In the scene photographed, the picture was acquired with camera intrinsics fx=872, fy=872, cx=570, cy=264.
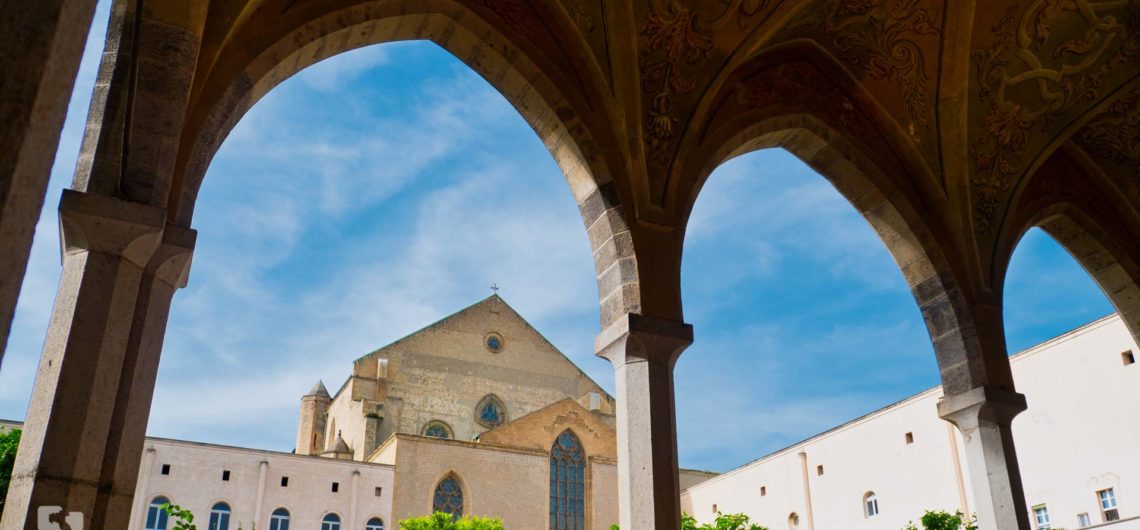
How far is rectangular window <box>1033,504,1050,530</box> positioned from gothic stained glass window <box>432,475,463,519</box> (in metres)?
14.9

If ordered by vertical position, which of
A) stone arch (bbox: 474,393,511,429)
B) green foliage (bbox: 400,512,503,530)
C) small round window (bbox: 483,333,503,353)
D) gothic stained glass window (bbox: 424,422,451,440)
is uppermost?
small round window (bbox: 483,333,503,353)

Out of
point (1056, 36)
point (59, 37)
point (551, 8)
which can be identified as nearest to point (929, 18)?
Answer: point (1056, 36)

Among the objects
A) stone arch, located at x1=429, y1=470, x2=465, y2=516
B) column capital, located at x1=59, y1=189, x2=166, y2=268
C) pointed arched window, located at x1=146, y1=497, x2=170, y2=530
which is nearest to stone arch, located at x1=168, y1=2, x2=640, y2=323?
column capital, located at x1=59, y1=189, x2=166, y2=268

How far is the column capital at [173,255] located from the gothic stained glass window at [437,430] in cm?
2786

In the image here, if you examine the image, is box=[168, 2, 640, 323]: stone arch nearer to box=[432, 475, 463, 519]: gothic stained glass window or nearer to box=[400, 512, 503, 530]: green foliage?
box=[400, 512, 503, 530]: green foliage

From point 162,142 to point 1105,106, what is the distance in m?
8.23

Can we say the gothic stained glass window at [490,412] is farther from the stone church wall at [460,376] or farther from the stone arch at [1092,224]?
the stone arch at [1092,224]

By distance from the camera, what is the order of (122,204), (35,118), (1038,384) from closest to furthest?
(35,118) < (122,204) < (1038,384)

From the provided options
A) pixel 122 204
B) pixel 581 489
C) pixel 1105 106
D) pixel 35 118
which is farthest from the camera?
pixel 581 489

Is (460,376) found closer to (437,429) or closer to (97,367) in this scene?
(437,429)

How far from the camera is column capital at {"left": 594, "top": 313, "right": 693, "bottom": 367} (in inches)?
221

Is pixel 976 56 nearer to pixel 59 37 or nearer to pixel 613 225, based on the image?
pixel 613 225

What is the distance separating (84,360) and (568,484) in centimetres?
2461

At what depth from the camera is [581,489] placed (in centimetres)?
2731
